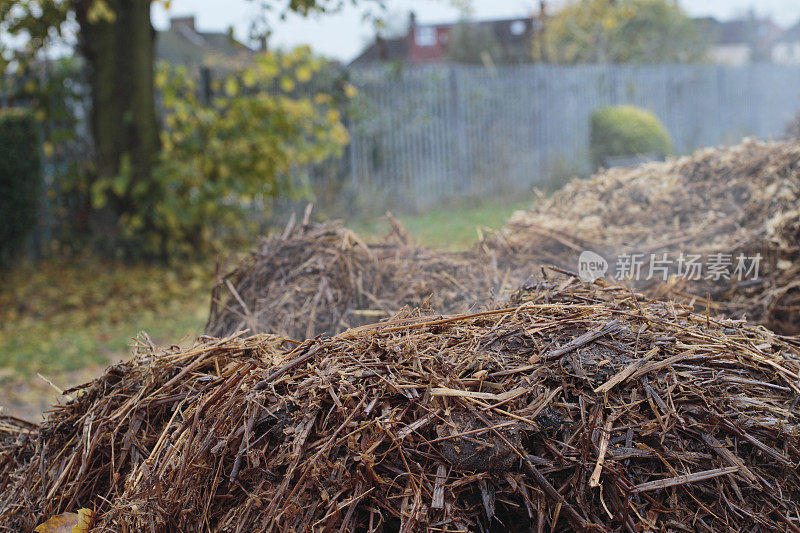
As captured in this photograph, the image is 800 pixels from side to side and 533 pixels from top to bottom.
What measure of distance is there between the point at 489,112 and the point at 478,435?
33.9ft

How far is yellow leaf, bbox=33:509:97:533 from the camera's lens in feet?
3.96

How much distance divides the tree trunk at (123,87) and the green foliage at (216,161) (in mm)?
223

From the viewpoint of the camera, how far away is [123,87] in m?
7.41

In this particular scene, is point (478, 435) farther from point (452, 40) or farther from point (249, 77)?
point (452, 40)

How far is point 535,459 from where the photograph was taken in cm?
102

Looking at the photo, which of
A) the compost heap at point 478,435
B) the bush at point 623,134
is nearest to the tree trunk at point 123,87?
the bush at point 623,134

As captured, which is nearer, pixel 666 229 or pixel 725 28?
pixel 666 229

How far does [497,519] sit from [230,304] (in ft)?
4.71

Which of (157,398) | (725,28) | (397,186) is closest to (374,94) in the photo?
(397,186)

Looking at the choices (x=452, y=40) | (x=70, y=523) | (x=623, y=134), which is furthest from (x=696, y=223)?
(x=452, y=40)

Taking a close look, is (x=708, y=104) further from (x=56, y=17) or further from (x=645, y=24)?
(x=645, y=24)

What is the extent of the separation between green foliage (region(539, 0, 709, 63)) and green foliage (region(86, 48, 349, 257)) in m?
15.0

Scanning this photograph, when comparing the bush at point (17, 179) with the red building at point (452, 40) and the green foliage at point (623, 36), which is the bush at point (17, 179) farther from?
the green foliage at point (623, 36)

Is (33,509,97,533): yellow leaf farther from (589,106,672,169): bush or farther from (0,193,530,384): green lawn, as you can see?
(589,106,672,169): bush
